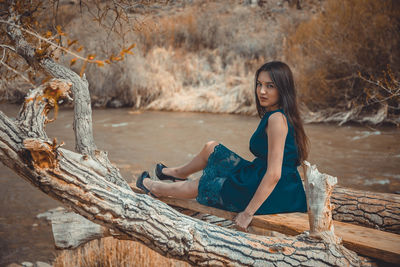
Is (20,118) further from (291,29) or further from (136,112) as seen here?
(291,29)

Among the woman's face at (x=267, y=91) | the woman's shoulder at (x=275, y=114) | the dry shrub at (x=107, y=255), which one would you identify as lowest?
the dry shrub at (x=107, y=255)

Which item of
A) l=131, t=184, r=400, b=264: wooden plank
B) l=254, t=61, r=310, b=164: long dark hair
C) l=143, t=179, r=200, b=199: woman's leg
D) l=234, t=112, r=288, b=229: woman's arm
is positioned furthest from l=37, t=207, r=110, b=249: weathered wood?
l=254, t=61, r=310, b=164: long dark hair

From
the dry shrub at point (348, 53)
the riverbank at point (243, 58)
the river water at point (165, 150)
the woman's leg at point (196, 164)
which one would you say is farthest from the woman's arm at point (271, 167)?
the dry shrub at point (348, 53)

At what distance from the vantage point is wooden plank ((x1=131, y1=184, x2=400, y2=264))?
1742mm

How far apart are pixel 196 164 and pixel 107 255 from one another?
91 cm

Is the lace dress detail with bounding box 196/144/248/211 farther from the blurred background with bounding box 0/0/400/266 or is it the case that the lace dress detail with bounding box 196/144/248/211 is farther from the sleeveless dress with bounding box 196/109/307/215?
the blurred background with bounding box 0/0/400/266

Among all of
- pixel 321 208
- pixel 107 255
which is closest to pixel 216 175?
pixel 321 208

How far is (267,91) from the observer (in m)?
2.28

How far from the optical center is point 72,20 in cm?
924

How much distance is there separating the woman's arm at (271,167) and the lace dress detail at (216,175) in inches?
7.2

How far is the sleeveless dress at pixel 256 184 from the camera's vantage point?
225 centimetres

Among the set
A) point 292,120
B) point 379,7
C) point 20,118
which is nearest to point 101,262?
point 20,118

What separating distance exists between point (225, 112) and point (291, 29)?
11.6ft

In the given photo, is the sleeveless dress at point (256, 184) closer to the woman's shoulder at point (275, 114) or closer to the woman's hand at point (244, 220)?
the woman's shoulder at point (275, 114)
